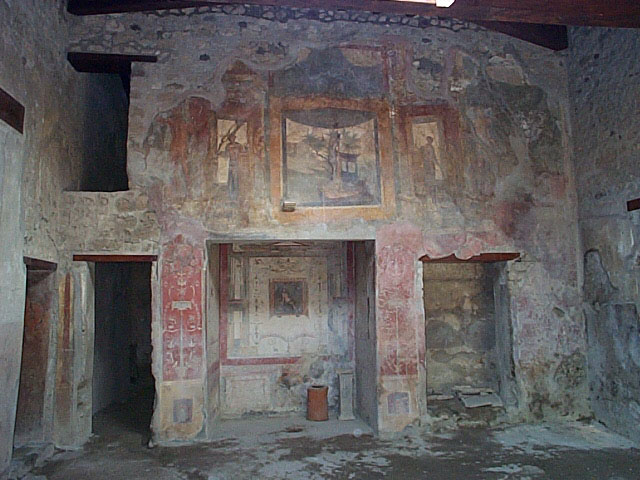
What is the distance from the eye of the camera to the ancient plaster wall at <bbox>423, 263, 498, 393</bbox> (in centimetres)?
804

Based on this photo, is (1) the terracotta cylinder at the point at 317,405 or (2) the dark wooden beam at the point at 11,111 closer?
(2) the dark wooden beam at the point at 11,111

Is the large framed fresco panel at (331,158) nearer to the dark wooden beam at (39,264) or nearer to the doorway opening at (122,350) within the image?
the dark wooden beam at (39,264)

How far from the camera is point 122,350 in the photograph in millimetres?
9336

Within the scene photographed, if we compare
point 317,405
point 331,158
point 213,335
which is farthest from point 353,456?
point 331,158

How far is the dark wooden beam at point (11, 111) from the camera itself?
16.2 ft

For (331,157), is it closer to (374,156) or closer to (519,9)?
(374,156)

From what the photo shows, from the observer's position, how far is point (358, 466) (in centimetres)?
559

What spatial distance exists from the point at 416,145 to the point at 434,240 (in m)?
1.19

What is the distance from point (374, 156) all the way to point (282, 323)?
279cm

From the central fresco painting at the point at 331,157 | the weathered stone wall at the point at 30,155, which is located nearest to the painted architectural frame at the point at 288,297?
the central fresco painting at the point at 331,157

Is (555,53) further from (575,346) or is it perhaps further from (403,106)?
(575,346)

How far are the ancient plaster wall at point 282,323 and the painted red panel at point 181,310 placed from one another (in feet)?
4.72

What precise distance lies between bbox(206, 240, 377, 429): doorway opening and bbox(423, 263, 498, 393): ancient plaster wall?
3.58ft

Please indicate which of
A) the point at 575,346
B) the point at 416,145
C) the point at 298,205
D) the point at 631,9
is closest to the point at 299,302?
the point at 298,205
